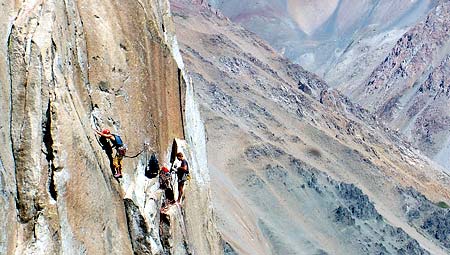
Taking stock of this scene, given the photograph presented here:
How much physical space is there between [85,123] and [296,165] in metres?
71.2

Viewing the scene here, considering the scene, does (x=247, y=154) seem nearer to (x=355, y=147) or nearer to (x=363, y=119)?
(x=355, y=147)

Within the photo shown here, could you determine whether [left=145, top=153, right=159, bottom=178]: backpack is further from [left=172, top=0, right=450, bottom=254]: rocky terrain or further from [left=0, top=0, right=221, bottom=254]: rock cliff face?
[left=172, top=0, right=450, bottom=254]: rocky terrain

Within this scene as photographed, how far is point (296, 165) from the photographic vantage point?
84875mm

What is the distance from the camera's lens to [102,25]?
16562 mm

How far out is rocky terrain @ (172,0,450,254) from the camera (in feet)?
237

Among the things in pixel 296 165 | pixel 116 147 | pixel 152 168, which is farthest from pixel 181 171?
pixel 296 165

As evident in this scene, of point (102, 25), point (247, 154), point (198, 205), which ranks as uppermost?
point (102, 25)

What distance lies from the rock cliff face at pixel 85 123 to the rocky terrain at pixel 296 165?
39799 mm

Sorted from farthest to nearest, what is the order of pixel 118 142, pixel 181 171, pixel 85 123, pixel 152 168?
1. pixel 181 171
2. pixel 152 168
3. pixel 118 142
4. pixel 85 123

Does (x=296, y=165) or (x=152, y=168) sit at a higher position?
(x=152, y=168)

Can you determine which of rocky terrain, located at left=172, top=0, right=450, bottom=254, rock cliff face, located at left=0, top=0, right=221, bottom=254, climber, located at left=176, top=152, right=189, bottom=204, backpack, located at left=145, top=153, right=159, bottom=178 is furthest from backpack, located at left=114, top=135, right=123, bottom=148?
rocky terrain, located at left=172, top=0, right=450, bottom=254

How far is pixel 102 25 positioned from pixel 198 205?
606 cm

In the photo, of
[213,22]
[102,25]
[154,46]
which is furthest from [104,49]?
[213,22]

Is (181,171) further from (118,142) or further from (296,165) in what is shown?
(296,165)
